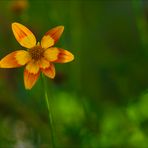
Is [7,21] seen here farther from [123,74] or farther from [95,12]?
[123,74]

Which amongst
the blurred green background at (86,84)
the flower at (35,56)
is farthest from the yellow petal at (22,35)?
the blurred green background at (86,84)

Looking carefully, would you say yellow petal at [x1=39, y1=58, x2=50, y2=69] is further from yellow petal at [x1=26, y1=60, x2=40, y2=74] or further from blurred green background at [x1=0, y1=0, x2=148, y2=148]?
blurred green background at [x1=0, y1=0, x2=148, y2=148]

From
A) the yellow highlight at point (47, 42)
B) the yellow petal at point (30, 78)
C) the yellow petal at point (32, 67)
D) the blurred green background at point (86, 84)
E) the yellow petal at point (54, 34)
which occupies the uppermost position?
the yellow petal at point (54, 34)

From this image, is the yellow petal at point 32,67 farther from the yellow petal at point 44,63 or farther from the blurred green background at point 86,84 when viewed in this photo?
the blurred green background at point 86,84

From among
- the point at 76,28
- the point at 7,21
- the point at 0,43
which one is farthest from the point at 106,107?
the point at 7,21

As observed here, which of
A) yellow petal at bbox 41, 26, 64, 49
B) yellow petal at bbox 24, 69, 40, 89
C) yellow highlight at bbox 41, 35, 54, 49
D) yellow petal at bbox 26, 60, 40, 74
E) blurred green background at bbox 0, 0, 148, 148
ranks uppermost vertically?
yellow petal at bbox 41, 26, 64, 49

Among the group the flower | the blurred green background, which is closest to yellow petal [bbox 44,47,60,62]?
the flower

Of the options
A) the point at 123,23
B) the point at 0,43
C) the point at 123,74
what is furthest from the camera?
the point at 123,23

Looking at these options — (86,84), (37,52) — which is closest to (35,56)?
(37,52)
